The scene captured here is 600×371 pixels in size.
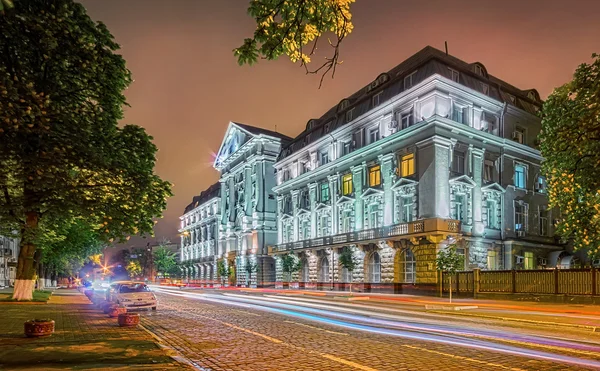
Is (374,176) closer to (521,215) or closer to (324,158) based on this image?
(324,158)

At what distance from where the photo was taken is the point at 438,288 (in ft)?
112

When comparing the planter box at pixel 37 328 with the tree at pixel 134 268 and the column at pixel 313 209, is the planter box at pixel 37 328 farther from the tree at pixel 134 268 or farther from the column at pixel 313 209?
the tree at pixel 134 268

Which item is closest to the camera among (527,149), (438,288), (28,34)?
(28,34)

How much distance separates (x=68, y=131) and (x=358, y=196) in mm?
31407

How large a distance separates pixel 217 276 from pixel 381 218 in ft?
154

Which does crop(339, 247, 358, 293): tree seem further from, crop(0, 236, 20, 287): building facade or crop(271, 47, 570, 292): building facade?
crop(0, 236, 20, 287): building facade

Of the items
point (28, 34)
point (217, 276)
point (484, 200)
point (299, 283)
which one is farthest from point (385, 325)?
point (217, 276)

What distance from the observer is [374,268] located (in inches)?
1687

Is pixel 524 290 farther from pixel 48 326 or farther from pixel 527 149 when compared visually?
pixel 48 326

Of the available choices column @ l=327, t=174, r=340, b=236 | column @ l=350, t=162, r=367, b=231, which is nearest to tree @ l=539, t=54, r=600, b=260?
column @ l=350, t=162, r=367, b=231

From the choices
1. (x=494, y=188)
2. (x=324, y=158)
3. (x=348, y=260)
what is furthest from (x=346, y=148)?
(x=494, y=188)

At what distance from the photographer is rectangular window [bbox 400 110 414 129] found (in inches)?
1512

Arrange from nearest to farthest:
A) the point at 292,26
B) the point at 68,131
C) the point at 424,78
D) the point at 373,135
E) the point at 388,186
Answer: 1. the point at 292,26
2. the point at 68,131
3. the point at 424,78
4. the point at 388,186
5. the point at 373,135

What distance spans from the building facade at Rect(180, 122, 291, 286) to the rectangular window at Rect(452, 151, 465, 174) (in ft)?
109
